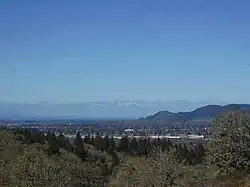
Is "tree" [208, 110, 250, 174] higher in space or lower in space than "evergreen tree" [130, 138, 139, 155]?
higher

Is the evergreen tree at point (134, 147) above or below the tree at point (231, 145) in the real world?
below

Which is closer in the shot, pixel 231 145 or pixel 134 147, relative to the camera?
pixel 231 145

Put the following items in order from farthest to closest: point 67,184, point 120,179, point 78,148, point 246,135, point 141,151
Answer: point 141,151 → point 78,148 → point 120,179 → point 246,135 → point 67,184

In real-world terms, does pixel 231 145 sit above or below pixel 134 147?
above

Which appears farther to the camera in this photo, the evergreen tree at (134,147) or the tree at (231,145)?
the evergreen tree at (134,147)

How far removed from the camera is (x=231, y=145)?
58.2 meters

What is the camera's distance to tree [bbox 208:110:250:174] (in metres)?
58.2

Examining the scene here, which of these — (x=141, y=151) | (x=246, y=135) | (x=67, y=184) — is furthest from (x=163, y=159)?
(x=141, y=151)

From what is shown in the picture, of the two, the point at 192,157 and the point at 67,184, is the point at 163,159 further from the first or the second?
the point at 192,157

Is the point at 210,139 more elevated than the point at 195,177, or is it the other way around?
the point at 210,139

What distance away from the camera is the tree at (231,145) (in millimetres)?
58156

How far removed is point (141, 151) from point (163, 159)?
105184mm

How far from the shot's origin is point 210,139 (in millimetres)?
60281

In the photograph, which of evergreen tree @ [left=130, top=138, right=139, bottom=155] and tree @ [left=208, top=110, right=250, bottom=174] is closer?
tree @ [left=208, top=110, right=250, bottom=174]
